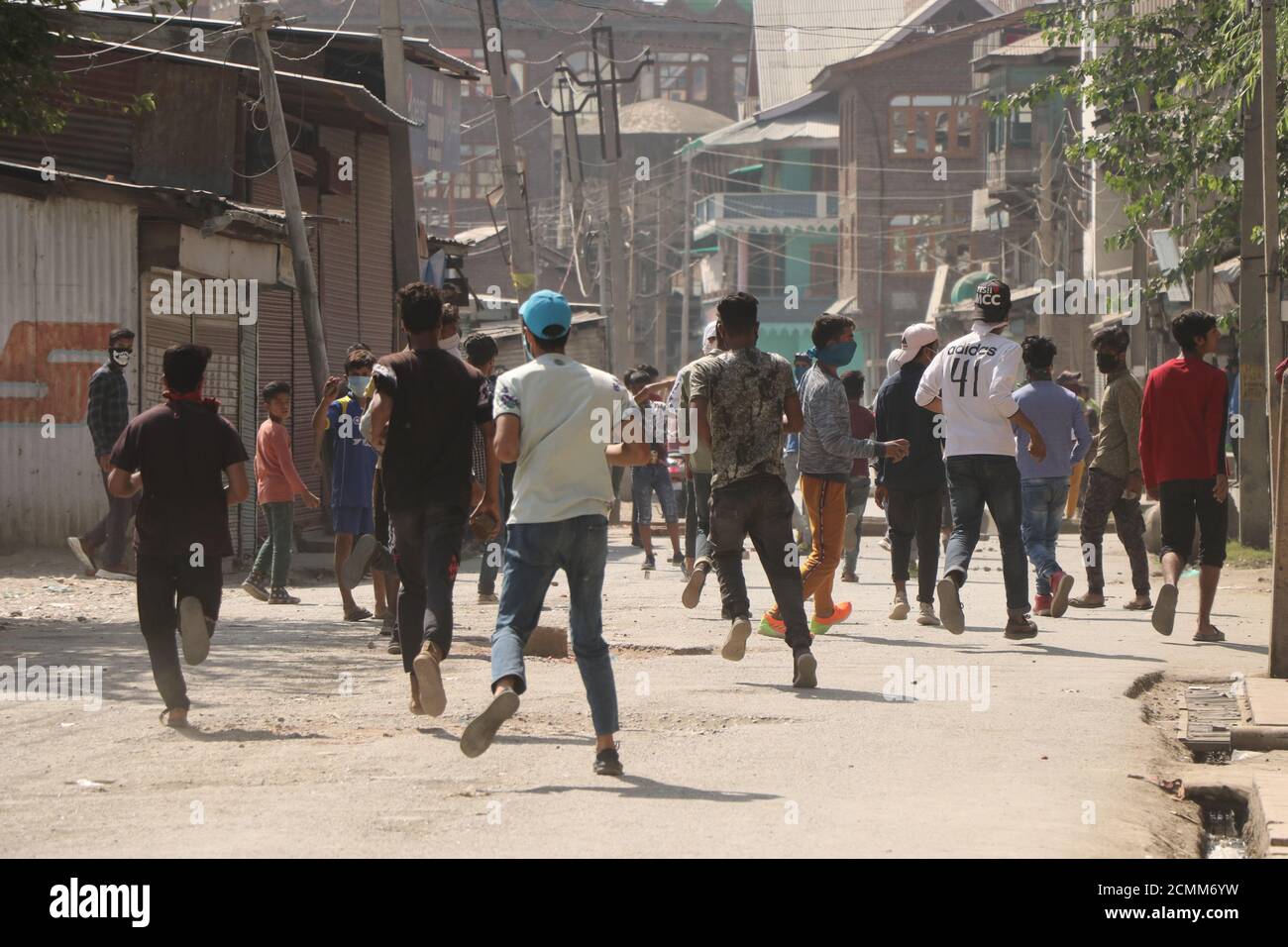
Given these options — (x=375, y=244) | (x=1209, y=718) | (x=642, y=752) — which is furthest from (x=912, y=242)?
(x=642, y=752)

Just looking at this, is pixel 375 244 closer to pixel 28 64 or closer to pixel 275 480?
pixel 275 480

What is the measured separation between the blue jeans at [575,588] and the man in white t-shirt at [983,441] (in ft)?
12.2

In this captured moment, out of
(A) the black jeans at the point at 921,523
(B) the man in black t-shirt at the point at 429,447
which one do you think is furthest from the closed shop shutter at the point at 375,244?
(B) the man in black t-shirt at the point at 429,447

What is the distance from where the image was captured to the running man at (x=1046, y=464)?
38.8 feet

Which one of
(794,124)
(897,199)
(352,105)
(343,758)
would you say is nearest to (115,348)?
(352,105)

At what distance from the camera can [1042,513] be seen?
39.4ft

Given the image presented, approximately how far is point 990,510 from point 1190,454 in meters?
1.36

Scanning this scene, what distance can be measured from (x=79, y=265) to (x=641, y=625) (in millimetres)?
7504

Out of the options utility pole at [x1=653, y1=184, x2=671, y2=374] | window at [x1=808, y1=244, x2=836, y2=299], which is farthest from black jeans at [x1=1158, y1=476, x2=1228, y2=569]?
window at [x1=808, y1=244, x2=836, y2=299]

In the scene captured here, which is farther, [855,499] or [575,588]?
[855,499]

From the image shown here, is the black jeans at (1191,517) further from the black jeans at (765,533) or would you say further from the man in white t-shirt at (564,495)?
the man in white t-shirt at (564,495)

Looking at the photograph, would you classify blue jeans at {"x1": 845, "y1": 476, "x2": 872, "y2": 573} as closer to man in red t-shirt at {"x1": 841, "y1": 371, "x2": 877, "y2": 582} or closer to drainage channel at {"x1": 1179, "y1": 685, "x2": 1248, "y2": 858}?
man in red t-shirt at {"x1": 841, "y1": 371, "x2": 877, "y2": 582}

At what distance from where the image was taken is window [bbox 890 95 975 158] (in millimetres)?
64750

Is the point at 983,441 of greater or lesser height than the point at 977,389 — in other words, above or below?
below
